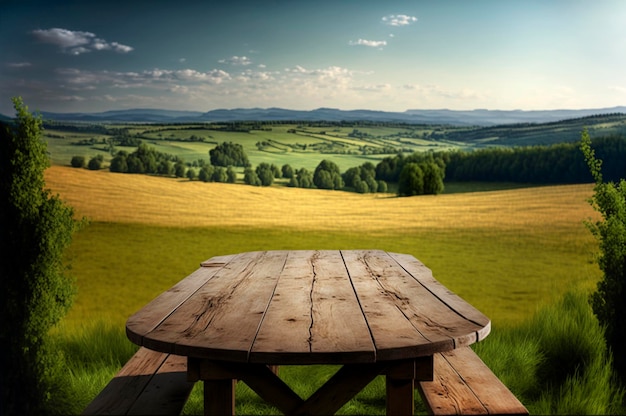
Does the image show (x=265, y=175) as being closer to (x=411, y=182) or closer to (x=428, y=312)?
(x=411, y=182)

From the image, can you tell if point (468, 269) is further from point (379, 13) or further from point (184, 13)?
point (184, 13)

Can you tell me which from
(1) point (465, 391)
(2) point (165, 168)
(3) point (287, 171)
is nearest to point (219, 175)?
(2) point (165, 168)

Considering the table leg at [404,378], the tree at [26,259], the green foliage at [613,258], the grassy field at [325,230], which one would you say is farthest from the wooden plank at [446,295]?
the grassy field at [325,230]

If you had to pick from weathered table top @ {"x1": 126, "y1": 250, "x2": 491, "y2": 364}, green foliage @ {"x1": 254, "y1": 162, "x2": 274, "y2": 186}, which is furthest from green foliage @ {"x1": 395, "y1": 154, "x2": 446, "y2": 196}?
weathered table top @ {"x1": 126, "y1": 250, "x2": 491, "y2": 364}

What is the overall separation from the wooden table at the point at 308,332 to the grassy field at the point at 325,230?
3.68 m

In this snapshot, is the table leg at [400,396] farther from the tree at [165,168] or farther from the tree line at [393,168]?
the tree at [165,168]

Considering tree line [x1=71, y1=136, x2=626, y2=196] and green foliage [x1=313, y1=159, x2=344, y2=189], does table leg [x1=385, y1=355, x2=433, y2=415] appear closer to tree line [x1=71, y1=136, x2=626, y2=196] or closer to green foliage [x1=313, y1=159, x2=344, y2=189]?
tree line [x1=71, y1=136, x2=626, y2=196]

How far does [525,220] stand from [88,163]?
16.5ft

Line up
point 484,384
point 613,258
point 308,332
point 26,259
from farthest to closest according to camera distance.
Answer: point 613,258 → point 26,259 → point 484,384 → point 308,332

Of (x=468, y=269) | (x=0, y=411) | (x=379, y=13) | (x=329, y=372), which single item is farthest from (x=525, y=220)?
(x=0, y=411)

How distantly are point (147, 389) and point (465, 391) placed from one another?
129 centimetres

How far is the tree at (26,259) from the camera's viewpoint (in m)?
3.65

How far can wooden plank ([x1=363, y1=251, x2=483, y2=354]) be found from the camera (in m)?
1.88

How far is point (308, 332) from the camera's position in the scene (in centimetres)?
193
